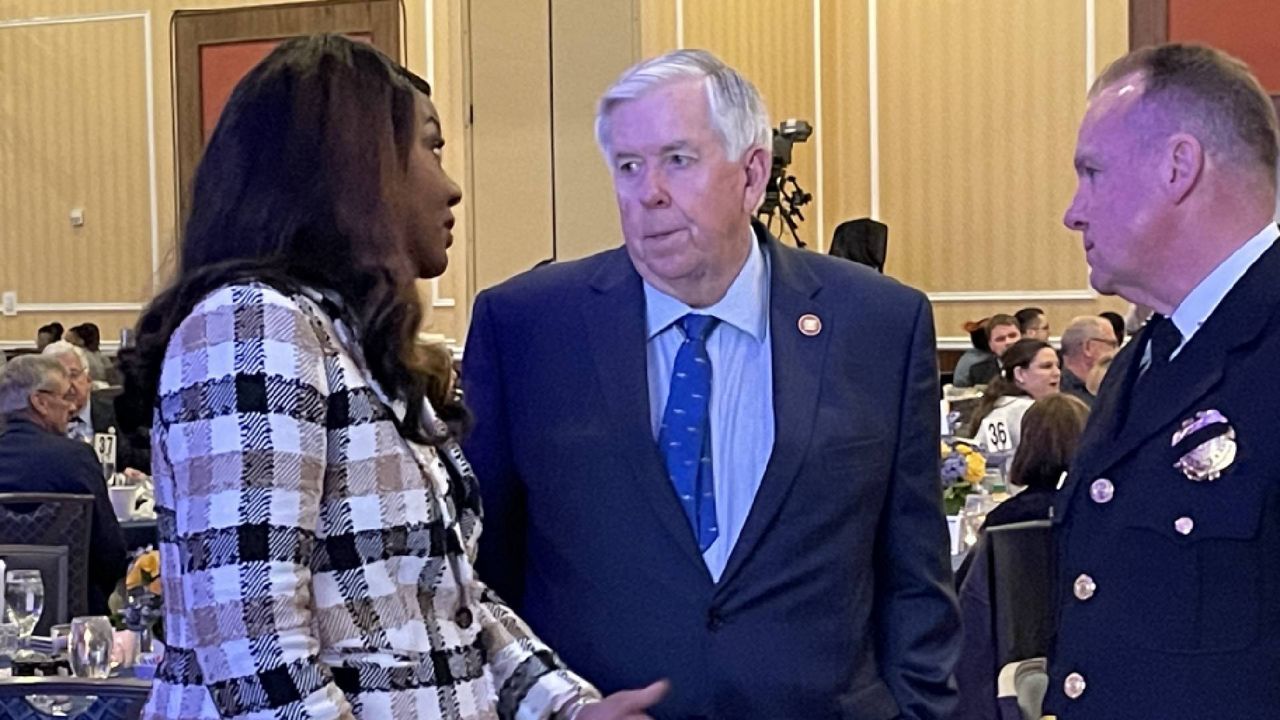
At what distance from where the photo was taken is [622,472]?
2.27 metres

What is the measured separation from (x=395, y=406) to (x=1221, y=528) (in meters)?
0.88

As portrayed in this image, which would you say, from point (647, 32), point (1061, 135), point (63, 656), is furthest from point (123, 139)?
point (63, 656)

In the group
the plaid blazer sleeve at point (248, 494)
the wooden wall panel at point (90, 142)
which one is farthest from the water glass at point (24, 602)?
the wooden wall panel at point (90, 142)

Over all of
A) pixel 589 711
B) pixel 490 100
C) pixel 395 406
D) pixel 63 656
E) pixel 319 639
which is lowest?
pixel 63 656

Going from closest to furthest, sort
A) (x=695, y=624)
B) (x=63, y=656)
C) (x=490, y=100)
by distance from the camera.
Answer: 1. (x=695, y=624)
2. (x=63, y=656)
3. (x=490, y=100)

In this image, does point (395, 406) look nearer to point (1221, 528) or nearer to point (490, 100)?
point (1221, 528)

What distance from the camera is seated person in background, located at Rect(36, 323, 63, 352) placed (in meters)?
12.5

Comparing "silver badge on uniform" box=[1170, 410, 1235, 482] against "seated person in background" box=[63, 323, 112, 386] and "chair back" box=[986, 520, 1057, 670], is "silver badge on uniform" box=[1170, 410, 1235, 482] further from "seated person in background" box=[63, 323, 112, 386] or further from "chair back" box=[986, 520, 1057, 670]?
"seated person in background" box=[63, 323, 112, 386]

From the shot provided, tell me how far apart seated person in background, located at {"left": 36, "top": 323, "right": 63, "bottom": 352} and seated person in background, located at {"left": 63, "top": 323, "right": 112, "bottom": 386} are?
3.3 inches

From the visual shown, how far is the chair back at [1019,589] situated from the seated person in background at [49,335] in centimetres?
960

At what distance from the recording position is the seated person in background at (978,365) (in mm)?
10820

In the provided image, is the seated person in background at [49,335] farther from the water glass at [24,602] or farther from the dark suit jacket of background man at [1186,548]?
the dark suit jacket of background man at [1186,548]

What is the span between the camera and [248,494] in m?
1.65

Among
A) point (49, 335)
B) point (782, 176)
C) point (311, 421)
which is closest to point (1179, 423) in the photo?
point (311, 421)
